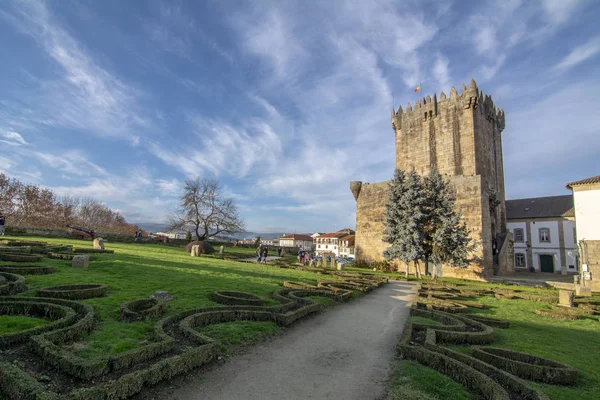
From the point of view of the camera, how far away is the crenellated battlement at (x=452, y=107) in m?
34.1

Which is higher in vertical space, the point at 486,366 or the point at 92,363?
the point at 92,363

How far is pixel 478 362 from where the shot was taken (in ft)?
17.5

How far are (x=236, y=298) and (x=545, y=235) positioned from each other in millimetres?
47582

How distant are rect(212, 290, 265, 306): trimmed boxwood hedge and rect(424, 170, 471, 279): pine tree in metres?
16.6

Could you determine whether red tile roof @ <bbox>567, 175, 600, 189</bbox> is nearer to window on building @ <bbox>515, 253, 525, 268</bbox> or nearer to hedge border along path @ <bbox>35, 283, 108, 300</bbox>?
window on building @ <bbox>515, 253, 525, 268</bbox>

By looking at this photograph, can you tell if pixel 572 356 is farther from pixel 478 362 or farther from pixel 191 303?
pixel 191 303

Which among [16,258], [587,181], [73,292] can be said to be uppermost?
[587,181]

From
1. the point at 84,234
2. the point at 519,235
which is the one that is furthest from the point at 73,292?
the point at 519,235

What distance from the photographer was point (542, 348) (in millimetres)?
6668

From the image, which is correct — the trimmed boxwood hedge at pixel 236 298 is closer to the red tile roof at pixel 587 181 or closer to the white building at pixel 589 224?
the white building at pixel 589 224

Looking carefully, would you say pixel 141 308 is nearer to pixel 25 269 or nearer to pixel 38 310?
pixel 38 310

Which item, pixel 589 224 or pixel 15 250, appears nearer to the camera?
pixel 15 250

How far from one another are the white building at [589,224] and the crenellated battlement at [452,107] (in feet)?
46.1

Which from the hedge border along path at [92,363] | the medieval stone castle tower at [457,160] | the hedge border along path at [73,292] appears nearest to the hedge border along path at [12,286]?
the hedge border along path at [73,292]
